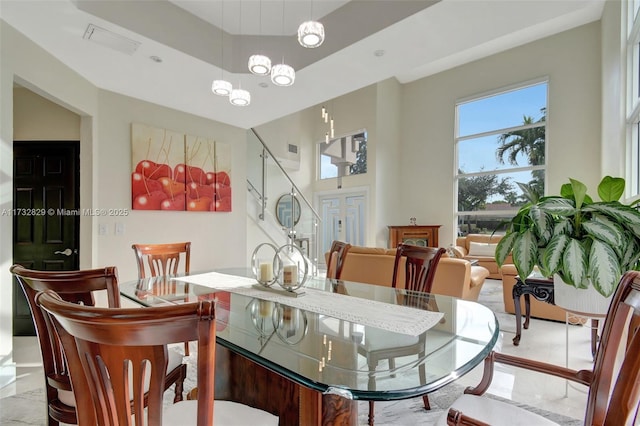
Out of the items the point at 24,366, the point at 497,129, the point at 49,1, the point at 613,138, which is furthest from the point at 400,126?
the point at 24,366

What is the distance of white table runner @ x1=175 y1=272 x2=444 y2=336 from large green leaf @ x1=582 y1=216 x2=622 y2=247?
2.98 feet

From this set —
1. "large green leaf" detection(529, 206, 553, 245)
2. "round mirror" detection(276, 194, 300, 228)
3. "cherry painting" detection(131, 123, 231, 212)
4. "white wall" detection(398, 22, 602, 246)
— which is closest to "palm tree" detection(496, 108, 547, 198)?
"white wall" detection(398, 22, 602, 246)

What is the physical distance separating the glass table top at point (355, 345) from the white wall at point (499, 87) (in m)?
6.24

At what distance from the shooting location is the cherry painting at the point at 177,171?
3611mm

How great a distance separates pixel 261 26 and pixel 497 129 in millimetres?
6025

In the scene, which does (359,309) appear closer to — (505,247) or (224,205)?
(505,247)

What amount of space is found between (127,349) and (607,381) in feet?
4.31

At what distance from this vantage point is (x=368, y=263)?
3.75 m

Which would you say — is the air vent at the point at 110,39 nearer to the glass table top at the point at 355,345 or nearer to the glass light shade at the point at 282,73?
the glass light shade at the point at 282,73

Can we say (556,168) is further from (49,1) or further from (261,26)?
(49,1)

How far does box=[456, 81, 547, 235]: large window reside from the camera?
6.52 meters

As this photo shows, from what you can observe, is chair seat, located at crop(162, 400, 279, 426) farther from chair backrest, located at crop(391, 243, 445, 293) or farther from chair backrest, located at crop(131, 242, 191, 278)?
chair backrest, located at crop(131, 242, 191, 278)

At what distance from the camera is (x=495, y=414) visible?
1114 millimetres

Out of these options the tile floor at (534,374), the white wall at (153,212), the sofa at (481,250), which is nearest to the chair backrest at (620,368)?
the tile floor at (534,374)
